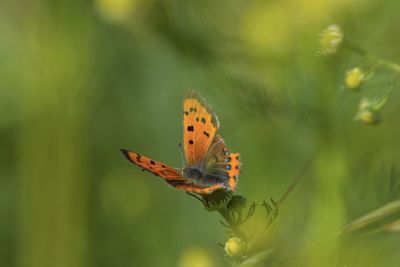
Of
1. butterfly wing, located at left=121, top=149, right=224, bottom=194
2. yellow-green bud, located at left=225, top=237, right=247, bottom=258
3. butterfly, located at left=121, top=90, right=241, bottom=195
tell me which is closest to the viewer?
yellow-green bud, located at left=225, top=237, right=247, bottom=258

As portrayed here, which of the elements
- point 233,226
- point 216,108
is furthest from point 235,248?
point 216,108

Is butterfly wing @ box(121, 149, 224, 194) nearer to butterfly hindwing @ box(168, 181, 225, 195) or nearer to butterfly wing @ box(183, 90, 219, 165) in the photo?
butterfly hindwing @ box(168, 181, 225, 195)

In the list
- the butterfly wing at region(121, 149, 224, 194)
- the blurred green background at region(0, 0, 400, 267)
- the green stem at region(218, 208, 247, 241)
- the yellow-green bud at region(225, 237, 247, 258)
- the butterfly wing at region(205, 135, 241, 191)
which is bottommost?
the yellow-green bud at region(225, 237, 247, 258)

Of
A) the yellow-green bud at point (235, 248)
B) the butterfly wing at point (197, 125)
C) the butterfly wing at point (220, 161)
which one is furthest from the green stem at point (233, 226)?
the butterfly wing at point (197, 125)

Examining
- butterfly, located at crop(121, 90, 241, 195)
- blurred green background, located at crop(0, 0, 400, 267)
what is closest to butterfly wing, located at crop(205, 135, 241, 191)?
butterfly, located at crop(121, 90, 241, 195)

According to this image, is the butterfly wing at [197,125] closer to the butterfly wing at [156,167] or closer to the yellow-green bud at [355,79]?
the butterfly wing at [156,167]

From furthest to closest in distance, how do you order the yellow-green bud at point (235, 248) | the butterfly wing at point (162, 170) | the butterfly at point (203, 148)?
the butterfly at point (203, 148), the butterfly wing at point (162, 170), the yellow-green bud at point (235, 248)
